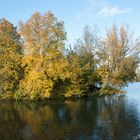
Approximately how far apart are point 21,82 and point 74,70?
31.2ft

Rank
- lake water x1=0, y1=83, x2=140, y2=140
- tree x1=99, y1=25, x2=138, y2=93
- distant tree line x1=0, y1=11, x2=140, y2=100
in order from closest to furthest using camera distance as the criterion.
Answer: lake water x1=0, y1=83, x2=140, y2=140
distant tree line x1=0, y1=11, x2=140, y2=100
tree x1=99, y1=25, x2=138, y2=93

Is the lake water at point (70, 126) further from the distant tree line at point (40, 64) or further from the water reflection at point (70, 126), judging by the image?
the distant tree line at point (40, 64)

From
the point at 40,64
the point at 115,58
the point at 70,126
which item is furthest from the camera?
the point at 115,58

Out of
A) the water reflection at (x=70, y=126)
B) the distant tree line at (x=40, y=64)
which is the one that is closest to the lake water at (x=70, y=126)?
the water reflection at (x=70, y=126)

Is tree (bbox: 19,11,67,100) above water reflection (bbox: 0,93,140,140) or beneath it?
above

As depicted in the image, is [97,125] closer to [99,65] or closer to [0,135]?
[0,135]

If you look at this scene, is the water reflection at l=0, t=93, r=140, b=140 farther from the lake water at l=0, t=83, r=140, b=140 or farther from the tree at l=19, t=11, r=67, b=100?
the tree at l=19, t=11, r=67, b=100

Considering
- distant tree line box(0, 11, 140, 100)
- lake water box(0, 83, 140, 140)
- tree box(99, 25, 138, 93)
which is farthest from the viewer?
tree box(99, 25, 138, 93)

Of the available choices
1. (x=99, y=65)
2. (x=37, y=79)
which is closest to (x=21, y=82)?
(x=37, y=79)

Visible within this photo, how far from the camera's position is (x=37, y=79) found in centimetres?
4447

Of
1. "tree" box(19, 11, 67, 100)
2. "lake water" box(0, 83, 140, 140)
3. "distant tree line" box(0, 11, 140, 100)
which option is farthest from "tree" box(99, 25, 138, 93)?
"lake water" box(0, 83, 140, 140)

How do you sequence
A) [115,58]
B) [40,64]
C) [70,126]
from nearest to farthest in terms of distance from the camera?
1. [70,126]
2. [40,64]
3. [115,58]

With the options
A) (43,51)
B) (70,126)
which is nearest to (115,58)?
(43,51)

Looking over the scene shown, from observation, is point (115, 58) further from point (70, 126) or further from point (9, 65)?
point (70, 126)
